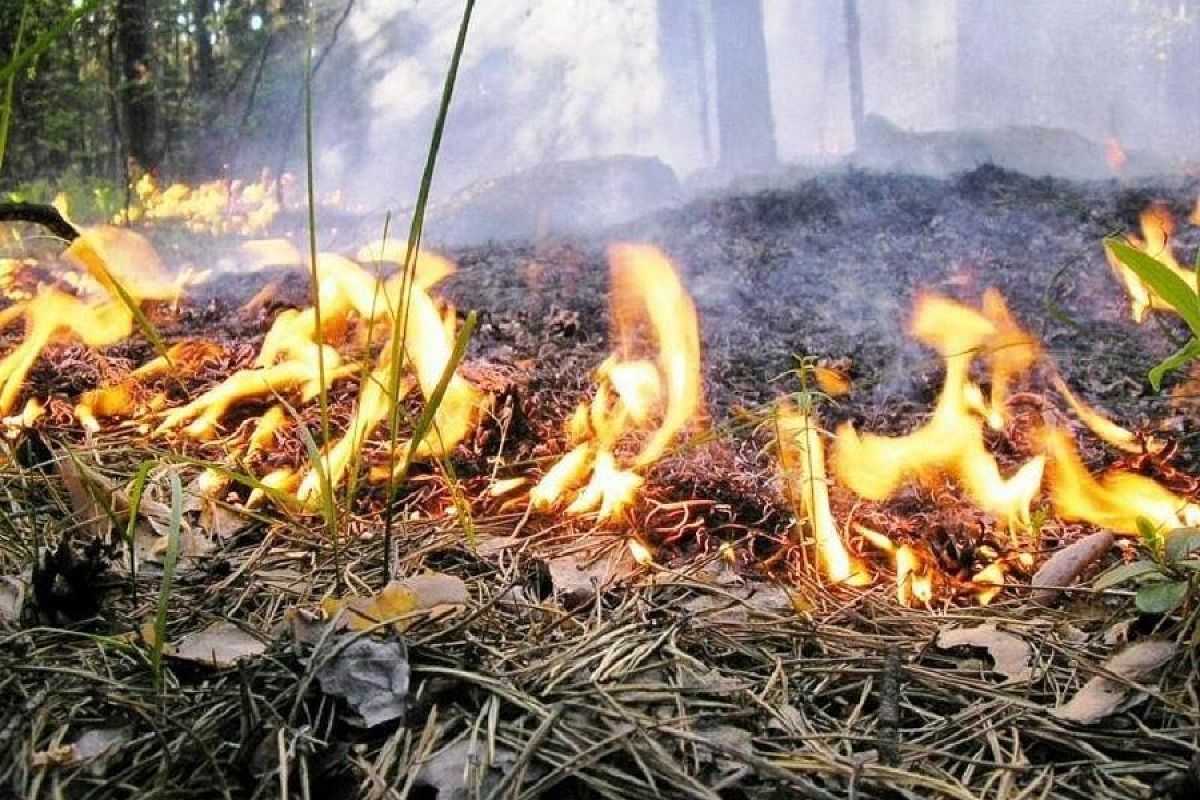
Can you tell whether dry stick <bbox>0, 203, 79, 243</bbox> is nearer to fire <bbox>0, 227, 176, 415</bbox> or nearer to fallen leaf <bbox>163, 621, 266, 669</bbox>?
fire <bbox>0, 227, 176, 415</bbox>

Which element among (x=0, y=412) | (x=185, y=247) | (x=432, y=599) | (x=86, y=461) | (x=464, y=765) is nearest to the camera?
(x=464, y=765)

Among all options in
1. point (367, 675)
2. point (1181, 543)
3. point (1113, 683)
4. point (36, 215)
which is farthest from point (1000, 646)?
point (36, 215)

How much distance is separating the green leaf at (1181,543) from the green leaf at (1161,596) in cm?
3

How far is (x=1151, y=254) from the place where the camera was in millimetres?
3250

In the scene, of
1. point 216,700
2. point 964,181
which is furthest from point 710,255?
point 216,700

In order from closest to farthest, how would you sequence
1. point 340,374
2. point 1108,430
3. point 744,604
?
point 744,604
point 1108,430
point 340,374

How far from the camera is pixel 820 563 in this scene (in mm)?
1481

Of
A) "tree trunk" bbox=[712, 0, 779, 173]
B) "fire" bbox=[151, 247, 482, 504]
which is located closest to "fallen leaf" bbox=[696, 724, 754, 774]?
"fire" bbox=[151, 247, 482, 504]

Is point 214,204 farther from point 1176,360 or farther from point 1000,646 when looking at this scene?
point 1176,360

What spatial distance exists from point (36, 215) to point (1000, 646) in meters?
1.60

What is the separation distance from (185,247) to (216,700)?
4849 mm

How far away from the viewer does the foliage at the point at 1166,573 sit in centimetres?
106

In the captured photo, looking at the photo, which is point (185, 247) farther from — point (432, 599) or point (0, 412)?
point (432, 599)

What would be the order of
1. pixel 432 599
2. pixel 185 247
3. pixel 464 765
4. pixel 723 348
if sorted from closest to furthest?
pixel 464 765
pixel 432 599
pixel 723 348
pixel 185 247
